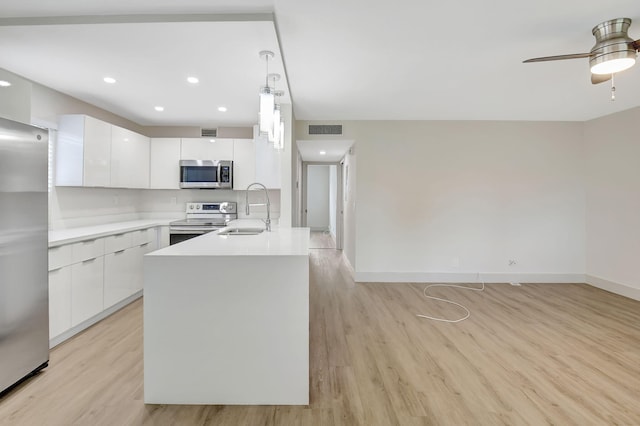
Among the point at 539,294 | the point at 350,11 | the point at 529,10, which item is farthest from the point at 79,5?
the point at 539,294

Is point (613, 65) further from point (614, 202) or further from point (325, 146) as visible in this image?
point (325, 146)

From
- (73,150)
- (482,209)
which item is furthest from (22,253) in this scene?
(482,209)

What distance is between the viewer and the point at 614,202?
4.09 meters

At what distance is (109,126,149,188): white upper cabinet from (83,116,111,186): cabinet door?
83mm

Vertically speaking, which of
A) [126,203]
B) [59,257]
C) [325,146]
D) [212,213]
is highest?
[325,146]

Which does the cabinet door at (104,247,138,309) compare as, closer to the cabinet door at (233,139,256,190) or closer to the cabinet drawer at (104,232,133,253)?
the cabinet drawer at (104,232,133,253)

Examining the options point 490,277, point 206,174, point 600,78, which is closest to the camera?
point 600,78

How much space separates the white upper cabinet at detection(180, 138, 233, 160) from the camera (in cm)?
437

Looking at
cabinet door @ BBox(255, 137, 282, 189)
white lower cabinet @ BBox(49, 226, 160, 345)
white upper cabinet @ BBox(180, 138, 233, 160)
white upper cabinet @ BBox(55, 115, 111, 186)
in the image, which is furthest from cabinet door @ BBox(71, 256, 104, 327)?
cabinet door @ BBox(255, 137, 282, 189)

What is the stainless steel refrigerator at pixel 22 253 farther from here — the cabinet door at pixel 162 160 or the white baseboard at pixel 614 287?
the white baseboard at pixel 614 287

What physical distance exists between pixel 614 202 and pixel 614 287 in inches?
46.5

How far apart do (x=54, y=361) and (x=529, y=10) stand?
4.30m

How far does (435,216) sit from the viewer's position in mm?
4520

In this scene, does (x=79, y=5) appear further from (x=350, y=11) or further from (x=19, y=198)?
(x=350, y=11)
